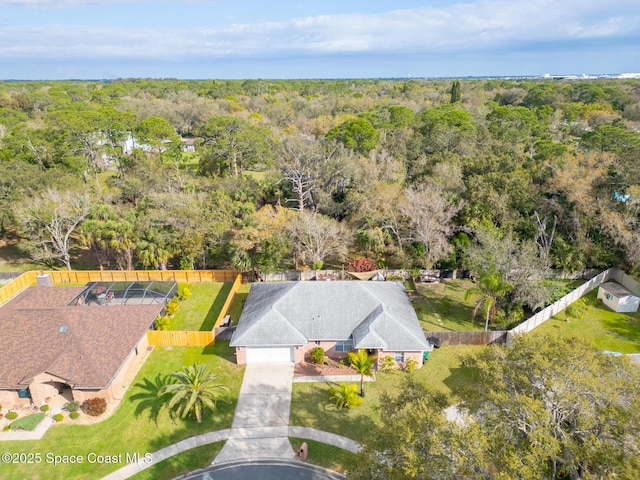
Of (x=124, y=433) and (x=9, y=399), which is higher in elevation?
(x=9, y=399)

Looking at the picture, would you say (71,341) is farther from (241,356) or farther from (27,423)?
(241,356)

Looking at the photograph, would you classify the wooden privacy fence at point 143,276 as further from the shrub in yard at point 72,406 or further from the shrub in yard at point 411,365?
the shrub in yard at point 411,365

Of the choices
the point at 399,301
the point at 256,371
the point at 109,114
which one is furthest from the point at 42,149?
the point at 399,301

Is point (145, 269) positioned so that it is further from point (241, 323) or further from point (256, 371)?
point (256, 371)

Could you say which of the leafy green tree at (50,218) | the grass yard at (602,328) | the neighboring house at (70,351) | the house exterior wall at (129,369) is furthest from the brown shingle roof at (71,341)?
the grass yard at (602,328)

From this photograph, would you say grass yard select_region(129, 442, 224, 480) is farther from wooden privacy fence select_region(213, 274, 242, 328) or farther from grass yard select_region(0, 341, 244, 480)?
wooden privacy fence select_region(213, 274, 242, 328)

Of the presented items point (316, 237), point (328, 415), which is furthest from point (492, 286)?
point (316, 237)
